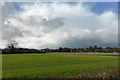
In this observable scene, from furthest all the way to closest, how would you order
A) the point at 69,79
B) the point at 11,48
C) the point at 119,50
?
the point at 11,48
the point at 119,50
the point at 69,79

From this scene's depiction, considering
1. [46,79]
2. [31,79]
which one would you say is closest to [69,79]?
[46,79]

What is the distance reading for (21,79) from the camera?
10.8 m

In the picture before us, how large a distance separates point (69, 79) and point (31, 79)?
2.35 meters

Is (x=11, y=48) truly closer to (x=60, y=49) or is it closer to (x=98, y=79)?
(x=60, y=49)

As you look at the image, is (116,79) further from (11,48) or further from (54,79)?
(11,48)

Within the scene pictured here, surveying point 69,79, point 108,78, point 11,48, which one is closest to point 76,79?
point 69,79

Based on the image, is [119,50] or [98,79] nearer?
[98,79]

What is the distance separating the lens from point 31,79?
1079 cm

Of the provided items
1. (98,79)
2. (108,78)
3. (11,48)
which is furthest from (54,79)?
(11,48)

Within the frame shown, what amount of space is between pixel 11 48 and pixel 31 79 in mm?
96619

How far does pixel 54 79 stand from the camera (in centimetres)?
1066

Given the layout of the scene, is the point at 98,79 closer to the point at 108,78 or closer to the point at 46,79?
the point at 108,78

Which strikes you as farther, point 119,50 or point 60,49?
point 60,49

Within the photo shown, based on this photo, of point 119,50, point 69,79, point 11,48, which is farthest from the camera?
point 11,48
